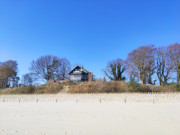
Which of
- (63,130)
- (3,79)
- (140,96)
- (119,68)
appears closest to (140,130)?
(63,130)

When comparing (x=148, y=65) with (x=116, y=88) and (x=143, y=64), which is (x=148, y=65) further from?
(x=116, y=88)

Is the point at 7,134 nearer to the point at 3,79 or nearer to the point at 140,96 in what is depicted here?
the point at 140,96

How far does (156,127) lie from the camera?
156 inches

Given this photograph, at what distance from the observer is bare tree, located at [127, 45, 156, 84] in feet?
77.5

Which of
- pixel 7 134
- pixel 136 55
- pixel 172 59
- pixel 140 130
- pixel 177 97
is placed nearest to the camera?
pixel 7 134

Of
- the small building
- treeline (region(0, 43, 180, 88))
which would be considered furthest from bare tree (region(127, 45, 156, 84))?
the small building

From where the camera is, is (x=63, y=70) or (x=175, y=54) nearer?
(x=175, y=54)

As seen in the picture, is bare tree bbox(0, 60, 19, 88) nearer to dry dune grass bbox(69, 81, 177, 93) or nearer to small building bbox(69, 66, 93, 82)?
small building bbox(69, 66, 93, 82)

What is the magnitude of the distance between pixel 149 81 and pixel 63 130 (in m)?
25.1

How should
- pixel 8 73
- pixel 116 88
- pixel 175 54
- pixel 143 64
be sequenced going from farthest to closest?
1. pixel 8 73
2. pixel 143 64
3. pixel 175 54
4. pixel 116 88

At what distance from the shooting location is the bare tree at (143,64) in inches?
930

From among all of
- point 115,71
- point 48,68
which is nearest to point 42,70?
point 48,68

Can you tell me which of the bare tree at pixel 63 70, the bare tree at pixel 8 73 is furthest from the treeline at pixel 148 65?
the bare tree at pixel 8 73

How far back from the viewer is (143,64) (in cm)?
2417
